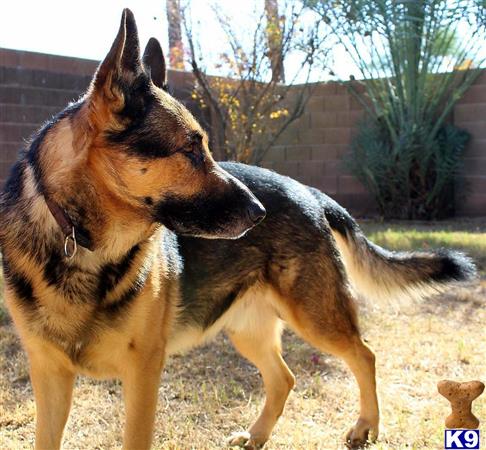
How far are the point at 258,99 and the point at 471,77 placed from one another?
133 inches

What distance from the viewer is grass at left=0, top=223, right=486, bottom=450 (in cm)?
360

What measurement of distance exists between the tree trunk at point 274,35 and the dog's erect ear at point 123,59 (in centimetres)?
778

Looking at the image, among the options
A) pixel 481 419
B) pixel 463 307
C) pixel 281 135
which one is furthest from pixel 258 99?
pixel 481 419

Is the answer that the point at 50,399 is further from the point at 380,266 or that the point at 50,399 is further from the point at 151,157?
the point at 380,266

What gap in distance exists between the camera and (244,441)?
142 inches

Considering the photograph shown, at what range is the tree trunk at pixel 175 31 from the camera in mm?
10023

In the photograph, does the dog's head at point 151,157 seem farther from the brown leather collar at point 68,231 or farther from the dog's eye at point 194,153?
the brown leather collar at point 68,231

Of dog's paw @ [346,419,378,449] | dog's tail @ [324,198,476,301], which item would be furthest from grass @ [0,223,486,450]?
dog's tail @ [324,198,476,301]

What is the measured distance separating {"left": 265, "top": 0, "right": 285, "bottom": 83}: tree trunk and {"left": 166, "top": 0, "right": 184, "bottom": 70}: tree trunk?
134 centimetres

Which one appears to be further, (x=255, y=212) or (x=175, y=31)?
(x=175, y=31)

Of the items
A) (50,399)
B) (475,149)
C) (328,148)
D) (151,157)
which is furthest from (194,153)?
(328,148)

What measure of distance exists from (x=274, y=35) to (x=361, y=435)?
7736 millimetres

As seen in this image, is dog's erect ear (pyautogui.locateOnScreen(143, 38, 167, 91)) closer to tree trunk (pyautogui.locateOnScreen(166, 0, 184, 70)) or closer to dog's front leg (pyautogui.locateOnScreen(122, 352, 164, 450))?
dog's front leg (pyautogui.locateOnScreen(122, 352, 164, 450))

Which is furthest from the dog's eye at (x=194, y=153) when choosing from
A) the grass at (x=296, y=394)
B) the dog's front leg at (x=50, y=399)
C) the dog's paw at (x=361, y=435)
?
the dog's paw at (x=361, y=435)
